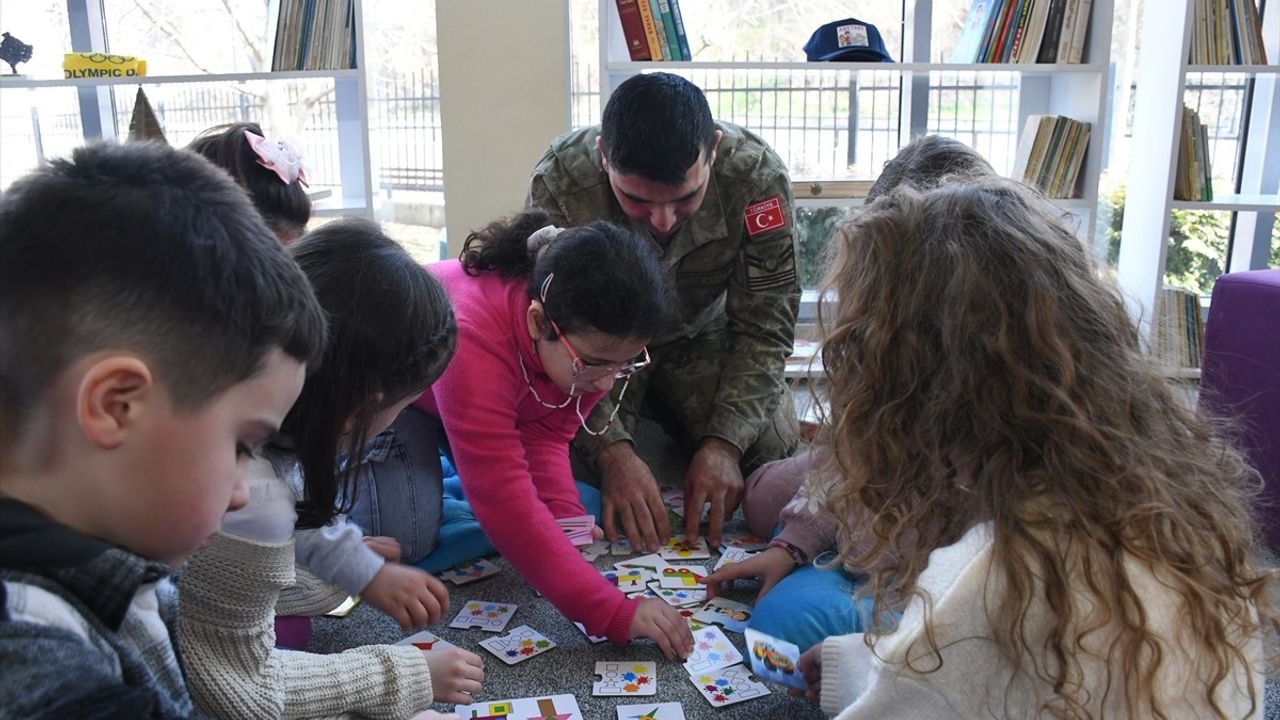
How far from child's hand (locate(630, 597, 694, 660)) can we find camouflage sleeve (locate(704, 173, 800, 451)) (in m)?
0.78

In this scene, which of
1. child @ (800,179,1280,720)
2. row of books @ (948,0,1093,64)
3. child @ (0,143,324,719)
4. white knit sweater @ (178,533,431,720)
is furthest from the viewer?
row of books @ (948,0,1093,64)

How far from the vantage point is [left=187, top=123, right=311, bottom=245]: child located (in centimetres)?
202

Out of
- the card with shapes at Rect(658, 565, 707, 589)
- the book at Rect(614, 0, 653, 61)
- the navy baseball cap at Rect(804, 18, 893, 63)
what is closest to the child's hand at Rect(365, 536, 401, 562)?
the card with shapes at Rect(658, 565, 707, 589)

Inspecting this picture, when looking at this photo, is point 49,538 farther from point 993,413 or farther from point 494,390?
point 494,390

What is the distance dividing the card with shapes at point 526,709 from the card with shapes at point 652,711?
7 cm

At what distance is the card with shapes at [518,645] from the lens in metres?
1.68

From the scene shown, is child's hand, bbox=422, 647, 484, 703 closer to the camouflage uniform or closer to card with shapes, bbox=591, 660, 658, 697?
card with shapes, bbox=591, 660, 658, 697

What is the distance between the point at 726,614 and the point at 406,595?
56cm

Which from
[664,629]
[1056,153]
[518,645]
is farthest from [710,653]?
[1056,153]

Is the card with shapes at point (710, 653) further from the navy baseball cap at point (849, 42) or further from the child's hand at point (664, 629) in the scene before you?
the navy baseball cap at point (849, 42)

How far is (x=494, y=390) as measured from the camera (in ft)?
5.91

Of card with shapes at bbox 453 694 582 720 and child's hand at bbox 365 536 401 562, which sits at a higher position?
child's hand at bbox 365 536 401 562

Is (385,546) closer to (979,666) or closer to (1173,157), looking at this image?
(979,666)

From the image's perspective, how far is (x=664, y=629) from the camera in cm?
165
